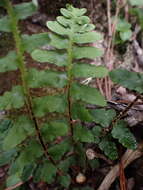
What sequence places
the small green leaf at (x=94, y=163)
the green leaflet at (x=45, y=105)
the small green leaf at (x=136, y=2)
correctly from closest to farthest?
1. the small green leaf at (x=136, y=2)
2. the green leaflet at (x=45, y=105)
3. the small green leaf at (x=94, y=163)

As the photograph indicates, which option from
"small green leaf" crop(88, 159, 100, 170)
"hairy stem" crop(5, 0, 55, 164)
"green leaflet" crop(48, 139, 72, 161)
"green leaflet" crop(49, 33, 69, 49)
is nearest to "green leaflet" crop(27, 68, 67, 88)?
"hairy stem" crop(5, 0, 55, 164)

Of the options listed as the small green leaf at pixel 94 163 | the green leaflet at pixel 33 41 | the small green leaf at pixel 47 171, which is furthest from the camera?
the small green leaf at pixel 94 163

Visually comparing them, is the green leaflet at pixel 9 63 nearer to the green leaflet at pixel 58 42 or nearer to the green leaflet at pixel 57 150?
the green leaflet at pixel 58 42

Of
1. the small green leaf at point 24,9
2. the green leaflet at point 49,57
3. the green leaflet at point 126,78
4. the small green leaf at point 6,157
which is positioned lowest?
the small green leaf at point 6,157

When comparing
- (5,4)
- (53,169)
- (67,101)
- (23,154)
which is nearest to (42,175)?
(53,169)

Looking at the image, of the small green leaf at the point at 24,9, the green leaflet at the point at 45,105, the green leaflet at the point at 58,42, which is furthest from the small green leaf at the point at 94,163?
the small green leaf at the point at 24,9

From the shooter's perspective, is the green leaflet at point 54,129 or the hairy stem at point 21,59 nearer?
the hairy stem at point 21,59

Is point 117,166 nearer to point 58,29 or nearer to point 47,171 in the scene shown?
point 47,171

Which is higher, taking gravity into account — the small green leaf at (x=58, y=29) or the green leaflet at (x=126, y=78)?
the small green leaf at (x=58, y=29)

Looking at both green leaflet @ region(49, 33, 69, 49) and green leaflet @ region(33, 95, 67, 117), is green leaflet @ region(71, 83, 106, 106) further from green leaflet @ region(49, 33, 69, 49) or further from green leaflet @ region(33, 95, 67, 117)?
green leaflet @ region(49, 33, 69, 49)
